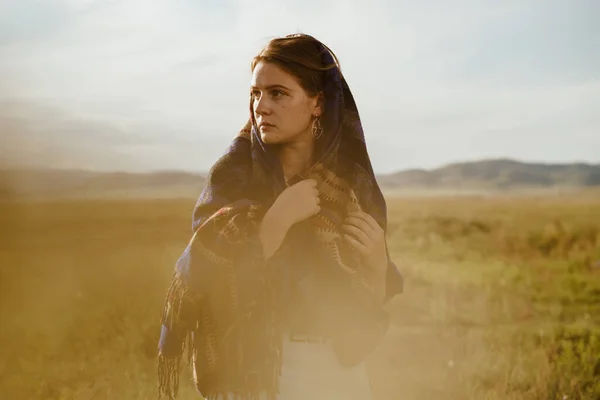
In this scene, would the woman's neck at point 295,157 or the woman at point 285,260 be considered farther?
the woman's neck at point 295,157

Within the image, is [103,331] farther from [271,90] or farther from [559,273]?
[559,273]

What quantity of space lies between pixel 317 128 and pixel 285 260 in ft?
1.24

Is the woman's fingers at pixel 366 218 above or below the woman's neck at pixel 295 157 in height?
below

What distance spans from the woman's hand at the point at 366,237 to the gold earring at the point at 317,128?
0.23 metres

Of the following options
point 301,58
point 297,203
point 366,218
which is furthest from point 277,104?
point 366,218

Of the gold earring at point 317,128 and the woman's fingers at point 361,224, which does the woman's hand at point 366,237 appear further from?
the gold earring at point 317,128

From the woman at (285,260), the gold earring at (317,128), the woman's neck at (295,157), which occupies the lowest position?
the woman at (285,260)

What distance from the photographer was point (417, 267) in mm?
6059

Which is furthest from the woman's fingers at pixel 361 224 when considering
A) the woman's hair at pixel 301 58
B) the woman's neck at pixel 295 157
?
the woman's hair at pixel 301 58

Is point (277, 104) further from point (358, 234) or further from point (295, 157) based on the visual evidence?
point (358, 234)

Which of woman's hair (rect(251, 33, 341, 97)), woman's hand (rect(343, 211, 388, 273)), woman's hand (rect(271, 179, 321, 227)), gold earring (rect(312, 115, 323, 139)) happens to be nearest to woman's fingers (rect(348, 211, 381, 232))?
woman's hand (rect(343, 211, 388, 273))

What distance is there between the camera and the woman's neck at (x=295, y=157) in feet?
6.39

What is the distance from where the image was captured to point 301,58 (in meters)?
1.90

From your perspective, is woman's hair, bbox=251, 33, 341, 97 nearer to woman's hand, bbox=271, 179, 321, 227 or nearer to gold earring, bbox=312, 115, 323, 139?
gold earring, bbox=312, 115, 323, 139
